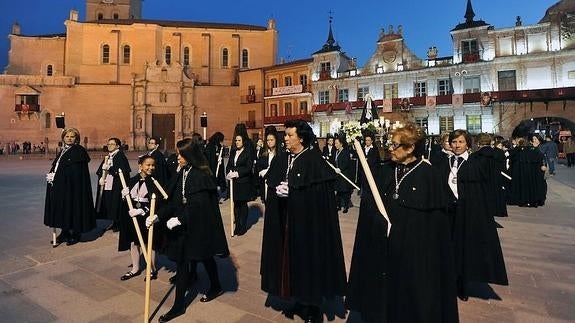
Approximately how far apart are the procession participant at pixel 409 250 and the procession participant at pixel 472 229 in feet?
4.21

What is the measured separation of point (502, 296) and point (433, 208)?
237 centimetres

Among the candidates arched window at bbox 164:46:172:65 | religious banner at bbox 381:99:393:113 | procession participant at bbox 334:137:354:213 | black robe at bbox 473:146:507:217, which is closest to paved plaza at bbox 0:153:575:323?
black robe at bbox 473:146:507:217

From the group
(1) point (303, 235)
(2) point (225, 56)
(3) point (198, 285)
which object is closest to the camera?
(1) point (303, 235)

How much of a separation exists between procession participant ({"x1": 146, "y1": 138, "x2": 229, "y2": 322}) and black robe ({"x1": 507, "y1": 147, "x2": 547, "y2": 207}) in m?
10.1

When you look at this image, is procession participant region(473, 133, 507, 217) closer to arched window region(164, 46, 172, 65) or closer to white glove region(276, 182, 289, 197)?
white glove region(276, 182, 289, 197)

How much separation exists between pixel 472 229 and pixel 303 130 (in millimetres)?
2385

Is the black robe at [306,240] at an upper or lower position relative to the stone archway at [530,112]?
lower

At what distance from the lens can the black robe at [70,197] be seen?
610cm

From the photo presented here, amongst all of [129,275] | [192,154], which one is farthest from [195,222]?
[129,275]

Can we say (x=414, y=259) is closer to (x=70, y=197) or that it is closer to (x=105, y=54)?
(x=70, y=197)

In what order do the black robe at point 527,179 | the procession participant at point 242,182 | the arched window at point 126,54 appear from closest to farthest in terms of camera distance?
the procession participant at point 242,182 → the black robe at point 527,179 → the arched window at point 126,54

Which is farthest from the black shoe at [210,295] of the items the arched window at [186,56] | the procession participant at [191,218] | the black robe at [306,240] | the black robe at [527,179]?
the arched window at [186,56]

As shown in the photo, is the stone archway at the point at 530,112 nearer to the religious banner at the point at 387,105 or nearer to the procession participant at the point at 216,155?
the religious banner at the point at 387,105

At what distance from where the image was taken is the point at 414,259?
2.63 metres
